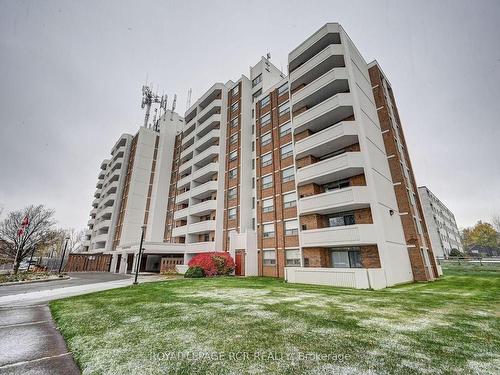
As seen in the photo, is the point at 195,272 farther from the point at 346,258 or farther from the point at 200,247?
the point at 346,258

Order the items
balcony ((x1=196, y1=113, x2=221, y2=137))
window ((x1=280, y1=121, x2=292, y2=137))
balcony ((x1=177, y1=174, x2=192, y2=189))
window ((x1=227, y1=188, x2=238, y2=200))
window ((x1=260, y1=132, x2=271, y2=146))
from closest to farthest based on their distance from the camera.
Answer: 1. window ((x1=280, y1=121, x2=292, y2=137))
2. window ((x1=260, y1=132, x2=271, y2=146))
3. window ((x1=227, y1=188, x2=238, y2=200))
4. balcony ((x1=196, y1=113, x2=221, y2=137))
5. balcony ((x1=177, y1=174, x2=192, y2=189))

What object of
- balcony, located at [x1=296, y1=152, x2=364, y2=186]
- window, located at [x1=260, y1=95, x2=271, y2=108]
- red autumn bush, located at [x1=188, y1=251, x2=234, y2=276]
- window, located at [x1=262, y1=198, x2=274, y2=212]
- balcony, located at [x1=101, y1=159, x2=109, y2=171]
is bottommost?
red autumn bush, located at [x1=188, y1=251, x2=234, y2=276]

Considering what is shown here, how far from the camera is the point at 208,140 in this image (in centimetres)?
3669

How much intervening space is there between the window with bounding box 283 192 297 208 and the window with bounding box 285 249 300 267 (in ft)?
15.1

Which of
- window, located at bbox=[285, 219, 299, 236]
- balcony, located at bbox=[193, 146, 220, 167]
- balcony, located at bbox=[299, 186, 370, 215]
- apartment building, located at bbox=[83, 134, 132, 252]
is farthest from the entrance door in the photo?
apartment building, located at bbox=[83, 134, 132, 252]

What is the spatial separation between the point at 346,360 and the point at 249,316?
318cm

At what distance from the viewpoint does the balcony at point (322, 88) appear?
20969 mm

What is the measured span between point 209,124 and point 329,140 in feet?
75.0

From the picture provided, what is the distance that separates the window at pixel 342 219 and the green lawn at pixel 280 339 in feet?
38.2

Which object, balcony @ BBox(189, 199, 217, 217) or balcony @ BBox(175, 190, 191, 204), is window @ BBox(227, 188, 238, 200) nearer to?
balcony @ BBox(189, 199, 217, 217)

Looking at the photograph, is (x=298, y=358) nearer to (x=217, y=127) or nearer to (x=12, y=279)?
(x=12, y=279)

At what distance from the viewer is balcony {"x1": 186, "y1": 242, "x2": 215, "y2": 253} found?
30053mm

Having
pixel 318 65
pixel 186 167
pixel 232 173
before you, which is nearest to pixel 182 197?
pixel 186 167

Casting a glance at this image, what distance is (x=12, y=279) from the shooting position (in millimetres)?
18500
